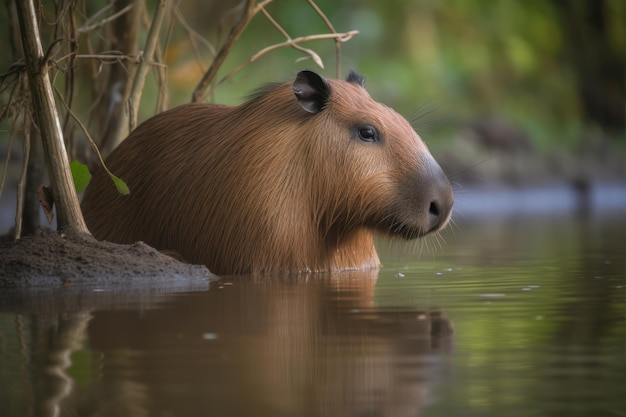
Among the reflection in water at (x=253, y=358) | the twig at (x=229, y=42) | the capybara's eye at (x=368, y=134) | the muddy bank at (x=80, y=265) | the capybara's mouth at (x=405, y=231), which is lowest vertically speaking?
the reflection in water at (x=253, y=358)

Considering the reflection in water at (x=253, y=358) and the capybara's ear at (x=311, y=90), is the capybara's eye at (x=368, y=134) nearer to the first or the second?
the capybara's ear at (x=311, y=90)

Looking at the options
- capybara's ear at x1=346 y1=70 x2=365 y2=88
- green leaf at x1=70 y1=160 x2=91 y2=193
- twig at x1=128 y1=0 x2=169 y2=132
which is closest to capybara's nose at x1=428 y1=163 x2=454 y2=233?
capybara's ear at x1=346 y1=70 x2=365 y2=88

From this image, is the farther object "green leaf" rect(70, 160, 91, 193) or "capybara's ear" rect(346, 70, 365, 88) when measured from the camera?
"capybara's ear" rect(346, 70, 365, 88)

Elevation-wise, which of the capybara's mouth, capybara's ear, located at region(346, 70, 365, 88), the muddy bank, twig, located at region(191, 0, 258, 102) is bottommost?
the muddy bank

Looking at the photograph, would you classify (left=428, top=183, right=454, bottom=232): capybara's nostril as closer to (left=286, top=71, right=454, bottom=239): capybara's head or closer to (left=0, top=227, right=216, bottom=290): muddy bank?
(left=286, top=71, right=454, bottom=239): capybara's head

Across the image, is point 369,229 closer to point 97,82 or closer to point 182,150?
point 182,150

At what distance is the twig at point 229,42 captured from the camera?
5723 mm

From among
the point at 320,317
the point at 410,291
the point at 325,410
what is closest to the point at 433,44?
the point at 410,291

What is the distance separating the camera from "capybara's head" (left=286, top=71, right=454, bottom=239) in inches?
198

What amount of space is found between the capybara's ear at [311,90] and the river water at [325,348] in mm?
842

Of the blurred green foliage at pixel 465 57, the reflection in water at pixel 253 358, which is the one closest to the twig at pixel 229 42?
the reflection in water at pixel 253 358

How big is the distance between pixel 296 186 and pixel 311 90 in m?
0.43

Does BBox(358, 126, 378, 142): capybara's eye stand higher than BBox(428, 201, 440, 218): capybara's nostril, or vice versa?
BBox(358, 126, 378, 142): capybara's eye

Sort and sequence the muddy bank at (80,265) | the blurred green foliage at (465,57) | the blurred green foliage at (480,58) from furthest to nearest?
1. the blurred green foliage at (480,58)
2. the blurred green foliage at (465,57)
3. the muddy bank at (80,265)
